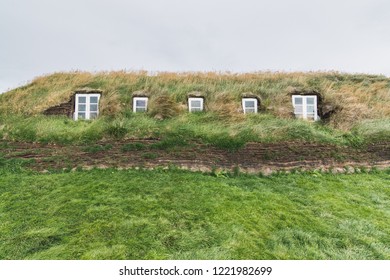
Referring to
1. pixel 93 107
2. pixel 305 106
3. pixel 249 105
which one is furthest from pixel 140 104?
pixel 305 106

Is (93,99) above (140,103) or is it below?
above

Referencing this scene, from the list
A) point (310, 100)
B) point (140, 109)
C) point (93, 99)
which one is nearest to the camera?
point (140, 109)

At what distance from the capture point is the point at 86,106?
19.8 meters

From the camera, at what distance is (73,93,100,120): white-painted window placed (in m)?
19.6

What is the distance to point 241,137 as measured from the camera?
1567 cm

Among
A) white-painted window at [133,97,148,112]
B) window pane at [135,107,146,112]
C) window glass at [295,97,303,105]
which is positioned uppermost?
window glass at [295,97,303,105]

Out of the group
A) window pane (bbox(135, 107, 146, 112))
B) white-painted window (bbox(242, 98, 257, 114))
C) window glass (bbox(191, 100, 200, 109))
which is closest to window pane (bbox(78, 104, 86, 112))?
window pane (bbox(135, 107, 146, 112))

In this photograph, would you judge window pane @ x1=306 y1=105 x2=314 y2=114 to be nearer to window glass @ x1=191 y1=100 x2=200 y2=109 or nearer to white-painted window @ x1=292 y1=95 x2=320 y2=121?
white-painted window @ x1=292 y1=95 x2=320 y2=121

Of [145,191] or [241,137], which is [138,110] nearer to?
[241,137]

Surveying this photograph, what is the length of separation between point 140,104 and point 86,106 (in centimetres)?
311

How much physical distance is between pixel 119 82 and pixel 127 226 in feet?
49.3

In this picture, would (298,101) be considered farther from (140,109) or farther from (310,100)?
(140,109)

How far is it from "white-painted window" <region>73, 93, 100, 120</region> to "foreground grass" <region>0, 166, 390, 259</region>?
20.9ft

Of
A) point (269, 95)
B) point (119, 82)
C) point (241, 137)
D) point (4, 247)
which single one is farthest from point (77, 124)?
point (269, 95)
